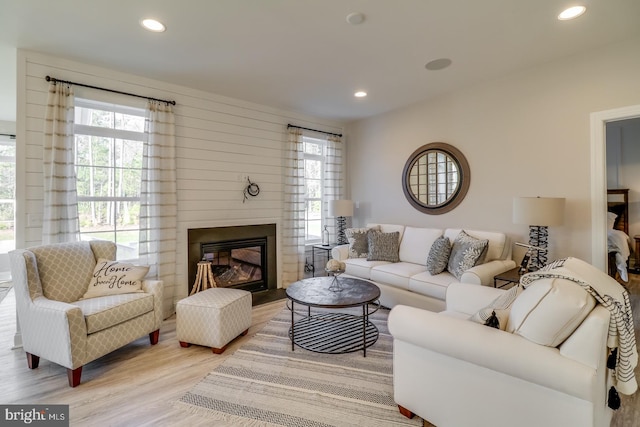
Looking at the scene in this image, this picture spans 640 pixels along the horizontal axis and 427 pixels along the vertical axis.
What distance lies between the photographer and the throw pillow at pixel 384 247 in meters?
4.04

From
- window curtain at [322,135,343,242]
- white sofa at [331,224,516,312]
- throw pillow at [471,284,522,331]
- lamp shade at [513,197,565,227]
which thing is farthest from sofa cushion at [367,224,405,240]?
throw pillow at [471,284,522,331]

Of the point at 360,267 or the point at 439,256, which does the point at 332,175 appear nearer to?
the point at 360,267

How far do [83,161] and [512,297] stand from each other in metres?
4.18

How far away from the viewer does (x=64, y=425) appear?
71.0 inches

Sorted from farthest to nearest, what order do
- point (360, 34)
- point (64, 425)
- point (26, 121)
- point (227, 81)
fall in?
point (227, 81) → point (26, 121) → point (360, 34) → point (64, 425)

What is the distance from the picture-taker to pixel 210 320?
8.62 ft

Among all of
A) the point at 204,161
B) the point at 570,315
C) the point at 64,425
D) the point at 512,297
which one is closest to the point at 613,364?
the point at 570,315

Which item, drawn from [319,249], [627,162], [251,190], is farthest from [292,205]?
[627,162]

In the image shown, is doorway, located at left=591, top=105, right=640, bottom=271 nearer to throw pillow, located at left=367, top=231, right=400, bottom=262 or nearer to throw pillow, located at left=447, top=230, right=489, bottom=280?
throw pillow, located at left=447, top=230, right=489, bottom=280

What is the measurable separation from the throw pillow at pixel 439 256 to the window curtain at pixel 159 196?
3.06 m

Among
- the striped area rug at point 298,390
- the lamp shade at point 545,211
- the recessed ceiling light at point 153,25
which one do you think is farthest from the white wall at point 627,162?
the recessed ceiling light at point 153,25

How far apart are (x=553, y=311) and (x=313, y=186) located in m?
4.25

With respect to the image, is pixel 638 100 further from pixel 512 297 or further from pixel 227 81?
pixel 227 81

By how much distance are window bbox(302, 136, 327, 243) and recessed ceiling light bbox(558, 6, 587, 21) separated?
3.43 m
